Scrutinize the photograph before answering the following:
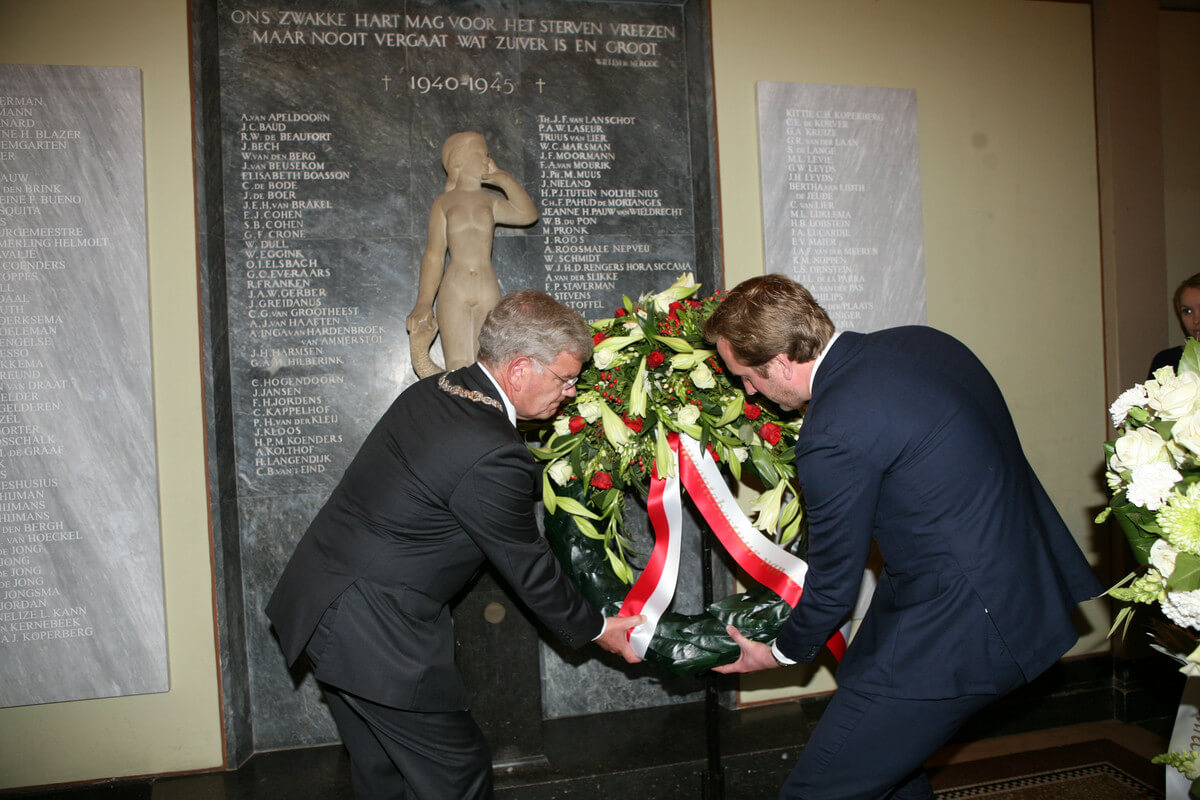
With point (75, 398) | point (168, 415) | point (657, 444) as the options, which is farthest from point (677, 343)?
point (75, 398)

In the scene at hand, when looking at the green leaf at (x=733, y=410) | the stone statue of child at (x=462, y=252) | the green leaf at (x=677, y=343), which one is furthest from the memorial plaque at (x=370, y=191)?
the green leaf at (x=733, y=410)

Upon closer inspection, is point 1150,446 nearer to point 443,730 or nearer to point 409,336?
point 443,730

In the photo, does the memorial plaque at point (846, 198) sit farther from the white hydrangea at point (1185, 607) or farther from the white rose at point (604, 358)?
the white hydrangea at point (1185, 607)

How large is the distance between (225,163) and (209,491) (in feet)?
4.57

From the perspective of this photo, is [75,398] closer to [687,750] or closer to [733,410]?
[733,410]

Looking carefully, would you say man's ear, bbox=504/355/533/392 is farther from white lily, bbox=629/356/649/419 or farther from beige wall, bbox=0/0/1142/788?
beige wall, bbox=0/0/1142/788

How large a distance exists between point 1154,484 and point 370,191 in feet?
9.93

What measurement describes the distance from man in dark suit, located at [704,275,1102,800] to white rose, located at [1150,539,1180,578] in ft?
0.89

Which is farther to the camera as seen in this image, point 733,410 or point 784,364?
point 733,410

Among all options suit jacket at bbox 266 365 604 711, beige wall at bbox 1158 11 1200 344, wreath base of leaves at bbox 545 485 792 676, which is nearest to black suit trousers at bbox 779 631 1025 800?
wreath base of leaves at bbox 545 485 792 676

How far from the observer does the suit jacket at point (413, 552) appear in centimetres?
186

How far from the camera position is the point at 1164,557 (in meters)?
1.42

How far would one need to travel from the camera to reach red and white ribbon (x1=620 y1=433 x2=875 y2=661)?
2.40m

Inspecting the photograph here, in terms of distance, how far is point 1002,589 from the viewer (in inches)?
64.7
